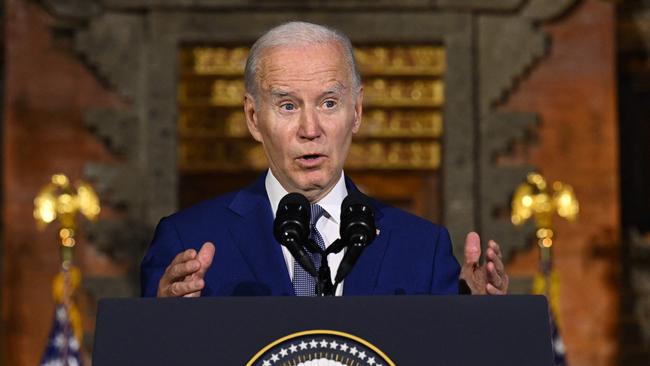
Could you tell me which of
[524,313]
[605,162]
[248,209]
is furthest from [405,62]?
[524,313]

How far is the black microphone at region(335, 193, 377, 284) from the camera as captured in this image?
7.64ft

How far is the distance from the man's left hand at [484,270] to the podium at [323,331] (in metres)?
0.23

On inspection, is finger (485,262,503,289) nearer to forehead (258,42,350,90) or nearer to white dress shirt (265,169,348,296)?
white dress shirt (265,169,348,296)

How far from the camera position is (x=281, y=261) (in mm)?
2662

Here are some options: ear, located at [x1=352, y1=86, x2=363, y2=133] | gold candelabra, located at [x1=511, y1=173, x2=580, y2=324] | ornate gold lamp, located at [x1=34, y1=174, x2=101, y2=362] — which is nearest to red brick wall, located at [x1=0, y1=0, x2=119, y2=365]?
ornate gold lamp, located at [x1=34, y1=174, x2=101, y2=362]

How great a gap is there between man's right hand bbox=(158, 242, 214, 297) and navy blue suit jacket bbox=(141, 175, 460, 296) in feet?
1.08

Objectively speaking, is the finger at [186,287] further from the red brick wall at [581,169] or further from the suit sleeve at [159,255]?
the red brick wall at [581,169]

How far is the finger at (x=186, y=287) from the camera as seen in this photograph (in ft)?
7.55

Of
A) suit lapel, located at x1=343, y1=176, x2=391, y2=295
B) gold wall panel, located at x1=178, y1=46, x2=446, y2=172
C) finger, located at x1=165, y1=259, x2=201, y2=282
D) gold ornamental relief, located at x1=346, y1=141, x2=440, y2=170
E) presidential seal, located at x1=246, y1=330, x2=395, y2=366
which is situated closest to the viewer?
presidential seal, located at x1=246, y1=330, x2=395, y2=366

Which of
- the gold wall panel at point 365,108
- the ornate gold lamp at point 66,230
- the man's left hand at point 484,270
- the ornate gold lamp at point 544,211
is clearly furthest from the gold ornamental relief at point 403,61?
the man's left hand at point 484,270

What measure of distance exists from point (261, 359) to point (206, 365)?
8cm

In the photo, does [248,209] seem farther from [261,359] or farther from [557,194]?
[557,194]

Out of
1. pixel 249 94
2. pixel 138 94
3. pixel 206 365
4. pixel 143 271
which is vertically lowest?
pixel 206 365

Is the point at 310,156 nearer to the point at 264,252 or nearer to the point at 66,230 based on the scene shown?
the point at 264,252
